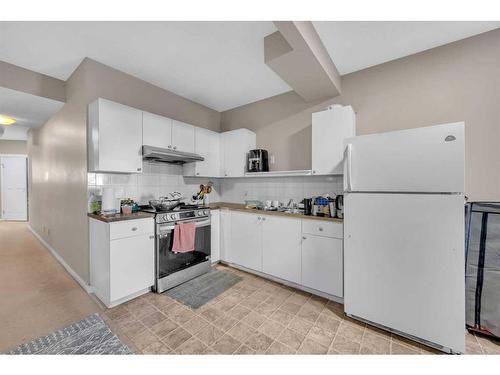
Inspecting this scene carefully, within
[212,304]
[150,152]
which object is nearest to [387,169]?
[212,304]

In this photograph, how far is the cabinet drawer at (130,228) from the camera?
1.93m

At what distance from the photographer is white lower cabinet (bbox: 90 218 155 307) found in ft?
6.36

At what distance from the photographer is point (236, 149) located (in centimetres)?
319

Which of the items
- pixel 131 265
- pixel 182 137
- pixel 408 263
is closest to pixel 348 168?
pixel 408 263

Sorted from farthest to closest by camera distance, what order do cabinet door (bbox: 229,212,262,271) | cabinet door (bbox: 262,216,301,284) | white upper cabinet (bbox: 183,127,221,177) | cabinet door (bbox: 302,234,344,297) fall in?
A: white upper cabinet (bbox: 183,127,221,177) → cabinet door (bbox: 229,212,262,271) → cabinet door (bbox: 262,216,301,284) → cabinet door (bbox: 302,234,344,297)

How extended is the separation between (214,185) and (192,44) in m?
2.15

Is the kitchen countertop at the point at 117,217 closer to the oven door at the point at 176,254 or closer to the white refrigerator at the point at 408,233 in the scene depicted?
the oven door at the point at 176,254

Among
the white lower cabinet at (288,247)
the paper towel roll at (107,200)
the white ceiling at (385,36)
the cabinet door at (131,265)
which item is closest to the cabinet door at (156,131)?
the paper towel roll at (107,200)

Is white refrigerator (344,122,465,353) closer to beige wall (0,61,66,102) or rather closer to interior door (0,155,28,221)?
beige wall (0,61,66,102)

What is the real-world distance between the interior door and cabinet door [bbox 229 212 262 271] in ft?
23.4

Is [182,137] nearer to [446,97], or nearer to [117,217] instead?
[117,217]

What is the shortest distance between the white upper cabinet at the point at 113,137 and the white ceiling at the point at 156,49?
525mm

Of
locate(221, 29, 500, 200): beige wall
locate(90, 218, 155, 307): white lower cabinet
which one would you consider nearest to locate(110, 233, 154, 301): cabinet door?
locate(90, 218, 155, 307): white lower cabinet
